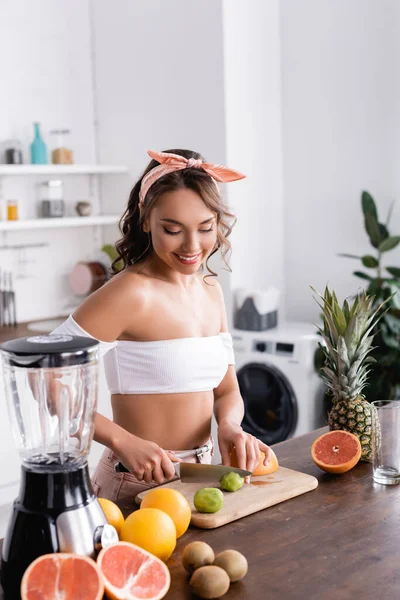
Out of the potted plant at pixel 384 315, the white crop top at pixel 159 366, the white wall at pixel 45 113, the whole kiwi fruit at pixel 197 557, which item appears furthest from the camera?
the white wall at pixel 45 113

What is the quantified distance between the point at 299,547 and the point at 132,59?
11.8 ft

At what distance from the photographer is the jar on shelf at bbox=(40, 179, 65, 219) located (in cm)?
429

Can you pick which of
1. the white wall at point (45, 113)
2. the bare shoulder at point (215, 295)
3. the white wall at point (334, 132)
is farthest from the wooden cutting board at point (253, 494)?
the white wall at point (45, 113)

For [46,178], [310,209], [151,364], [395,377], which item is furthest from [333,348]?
[46,178]

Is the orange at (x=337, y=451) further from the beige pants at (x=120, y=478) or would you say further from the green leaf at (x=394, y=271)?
the green leaf at (x=394, y=271)

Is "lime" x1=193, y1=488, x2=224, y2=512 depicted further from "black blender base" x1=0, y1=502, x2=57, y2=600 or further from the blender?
"black blender base" x1=0, y1=502, x2=57, y2=600

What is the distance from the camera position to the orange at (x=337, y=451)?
1753 mm

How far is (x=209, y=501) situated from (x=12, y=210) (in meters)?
2.95

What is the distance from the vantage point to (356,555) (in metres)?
1.34

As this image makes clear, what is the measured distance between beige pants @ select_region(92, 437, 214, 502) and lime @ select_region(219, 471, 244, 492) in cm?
14

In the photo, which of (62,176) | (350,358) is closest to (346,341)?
(350,358)

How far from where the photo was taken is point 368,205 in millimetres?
3928

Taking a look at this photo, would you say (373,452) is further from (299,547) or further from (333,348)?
(299,547)

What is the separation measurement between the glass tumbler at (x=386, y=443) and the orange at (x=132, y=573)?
2.14 feet
